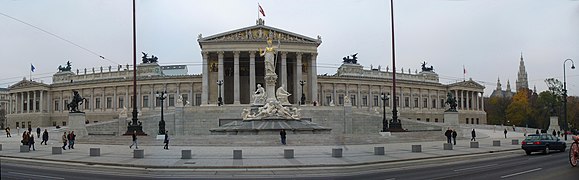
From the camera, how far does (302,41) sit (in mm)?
88188

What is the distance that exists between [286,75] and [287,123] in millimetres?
43631

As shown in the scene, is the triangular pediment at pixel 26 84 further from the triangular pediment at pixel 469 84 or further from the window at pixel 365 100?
the triangular pediment at pixel 469 84

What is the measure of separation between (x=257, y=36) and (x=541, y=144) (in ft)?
201

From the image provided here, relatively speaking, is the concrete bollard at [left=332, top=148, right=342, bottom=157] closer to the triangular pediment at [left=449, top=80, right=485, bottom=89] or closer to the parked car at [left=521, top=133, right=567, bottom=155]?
the parked car at [left=521, top=133, right=567, bottom=155]

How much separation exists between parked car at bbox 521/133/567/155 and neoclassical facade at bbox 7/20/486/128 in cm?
5499

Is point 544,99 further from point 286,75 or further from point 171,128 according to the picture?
point 171,128

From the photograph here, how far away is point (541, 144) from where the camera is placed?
3097 centimetres

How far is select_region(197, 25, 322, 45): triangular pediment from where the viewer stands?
87125 mm

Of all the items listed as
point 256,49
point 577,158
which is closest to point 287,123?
point 577,158

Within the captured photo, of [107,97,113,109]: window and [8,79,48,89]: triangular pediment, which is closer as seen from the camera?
[107,97,113,109]: window

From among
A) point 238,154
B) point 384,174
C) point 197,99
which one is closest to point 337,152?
point 238,154

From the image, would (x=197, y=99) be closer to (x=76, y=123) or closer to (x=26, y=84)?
(x=26, y=84)

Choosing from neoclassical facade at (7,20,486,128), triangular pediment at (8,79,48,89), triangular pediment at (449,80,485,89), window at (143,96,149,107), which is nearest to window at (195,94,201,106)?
neoclassical facade at (7,20,486,128)

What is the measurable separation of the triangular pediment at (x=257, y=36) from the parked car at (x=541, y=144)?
57921 mm
